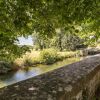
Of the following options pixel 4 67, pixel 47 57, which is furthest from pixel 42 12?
pixel 47 57

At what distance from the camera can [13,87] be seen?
11.8ft

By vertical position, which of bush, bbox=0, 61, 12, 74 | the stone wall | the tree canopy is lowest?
bush, bbox=0, 61, 12, 74

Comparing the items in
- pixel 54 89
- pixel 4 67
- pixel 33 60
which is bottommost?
pixel 4 67

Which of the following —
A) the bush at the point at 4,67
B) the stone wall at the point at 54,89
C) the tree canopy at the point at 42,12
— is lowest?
the bush at the point at 4,67

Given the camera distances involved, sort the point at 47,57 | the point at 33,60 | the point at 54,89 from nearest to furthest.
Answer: the point at 54,89, the point at 33,60, the point at 47,57

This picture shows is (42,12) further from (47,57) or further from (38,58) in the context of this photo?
(47,57)

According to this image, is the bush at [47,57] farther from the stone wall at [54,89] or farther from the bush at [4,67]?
the stone wall at [54,89]

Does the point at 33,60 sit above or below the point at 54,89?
below

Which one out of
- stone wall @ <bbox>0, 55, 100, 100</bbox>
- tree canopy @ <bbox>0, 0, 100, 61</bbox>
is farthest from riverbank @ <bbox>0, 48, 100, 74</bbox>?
stone wall @ <bbox>0, 55, 100, 100</bbox>

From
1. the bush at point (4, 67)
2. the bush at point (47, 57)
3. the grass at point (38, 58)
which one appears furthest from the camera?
the bush at point (47, 57)

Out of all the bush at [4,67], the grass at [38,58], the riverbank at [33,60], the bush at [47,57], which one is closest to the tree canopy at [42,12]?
Result: the bush at [4,67]

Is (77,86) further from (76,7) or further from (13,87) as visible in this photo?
(76,7)

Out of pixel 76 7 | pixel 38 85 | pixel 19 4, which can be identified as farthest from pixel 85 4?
pixel 38 85

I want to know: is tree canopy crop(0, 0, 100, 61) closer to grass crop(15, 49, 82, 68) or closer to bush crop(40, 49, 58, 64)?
grass crop(15, 49, 82, 68)
